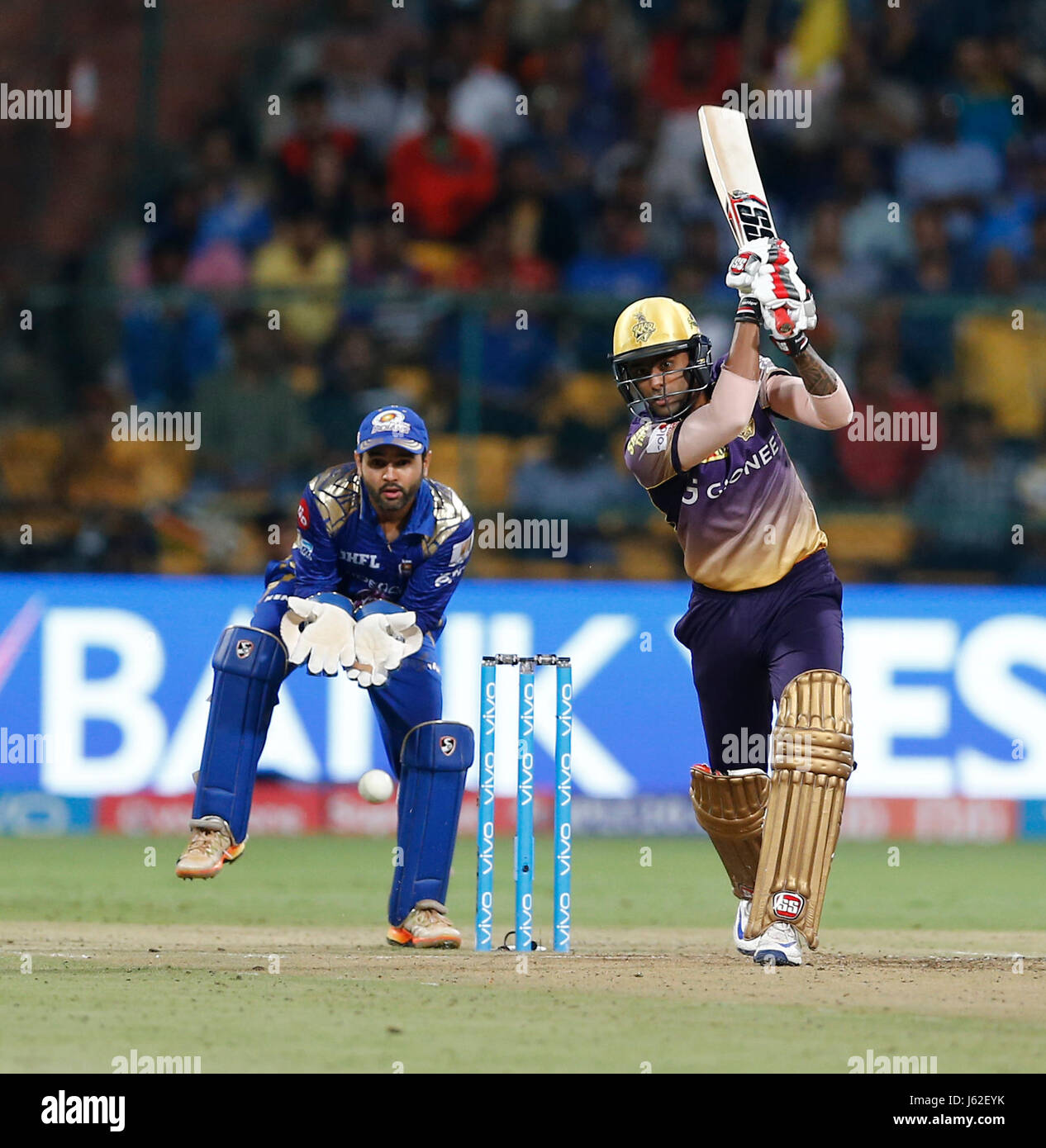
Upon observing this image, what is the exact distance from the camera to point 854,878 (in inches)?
449

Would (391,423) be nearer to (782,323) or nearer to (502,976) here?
(782,323)

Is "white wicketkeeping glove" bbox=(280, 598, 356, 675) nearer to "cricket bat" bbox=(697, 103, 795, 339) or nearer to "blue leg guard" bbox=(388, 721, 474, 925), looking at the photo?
"blue leg guard" bbox=(388, 721, 474, 925)

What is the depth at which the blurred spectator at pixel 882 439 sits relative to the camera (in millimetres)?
13594

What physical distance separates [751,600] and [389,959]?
1815 millimetres

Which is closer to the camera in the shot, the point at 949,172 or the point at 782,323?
the point at 782,323

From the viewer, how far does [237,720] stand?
8156mm

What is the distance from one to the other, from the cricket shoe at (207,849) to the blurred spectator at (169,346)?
607cm

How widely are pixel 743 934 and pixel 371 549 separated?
2016mm

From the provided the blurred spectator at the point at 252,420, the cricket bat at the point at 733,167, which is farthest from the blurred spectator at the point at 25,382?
the cricket bat at the point at 733,167

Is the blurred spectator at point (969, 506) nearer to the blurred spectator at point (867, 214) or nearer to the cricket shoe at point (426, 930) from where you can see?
the blurred spectator at point (867, 214)

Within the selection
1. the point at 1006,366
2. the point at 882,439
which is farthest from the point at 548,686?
the point at 1006,366

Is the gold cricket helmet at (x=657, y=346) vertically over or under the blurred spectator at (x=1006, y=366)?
under

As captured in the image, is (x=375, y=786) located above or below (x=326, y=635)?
below

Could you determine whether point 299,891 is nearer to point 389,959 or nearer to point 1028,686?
point 389,959
